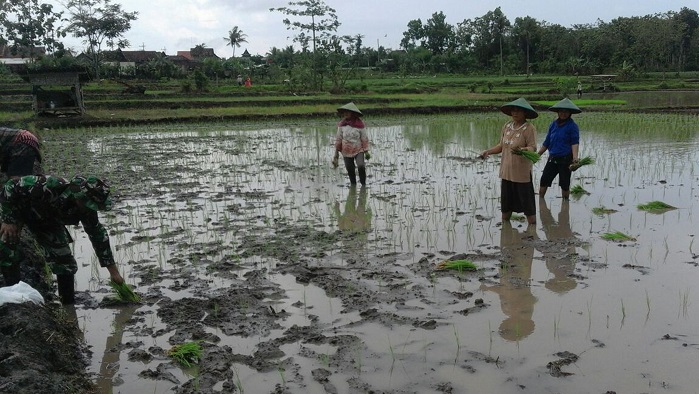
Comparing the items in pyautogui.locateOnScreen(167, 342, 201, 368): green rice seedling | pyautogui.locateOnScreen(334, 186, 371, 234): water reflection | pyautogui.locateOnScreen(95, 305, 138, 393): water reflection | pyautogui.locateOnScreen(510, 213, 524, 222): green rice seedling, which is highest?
pyautogui.locateOnScreen(334, 186, 371, 234): water reflection

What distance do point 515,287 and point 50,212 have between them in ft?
9.95

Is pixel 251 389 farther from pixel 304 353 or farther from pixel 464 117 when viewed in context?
pixel 464 117

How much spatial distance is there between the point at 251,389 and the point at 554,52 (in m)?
53.4

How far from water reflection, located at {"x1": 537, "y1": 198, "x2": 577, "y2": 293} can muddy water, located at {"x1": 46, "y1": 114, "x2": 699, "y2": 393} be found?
1.0 inches

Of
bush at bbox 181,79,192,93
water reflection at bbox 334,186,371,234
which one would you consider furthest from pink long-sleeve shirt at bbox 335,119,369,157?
bush at bbox 181,79,192,93

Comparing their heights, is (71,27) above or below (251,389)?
above

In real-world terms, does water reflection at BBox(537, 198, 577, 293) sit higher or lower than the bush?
lower

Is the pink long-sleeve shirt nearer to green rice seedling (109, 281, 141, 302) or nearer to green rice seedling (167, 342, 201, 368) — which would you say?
green rice seedling (109, 281, 141, 302)

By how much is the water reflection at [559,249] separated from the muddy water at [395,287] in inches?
1.0

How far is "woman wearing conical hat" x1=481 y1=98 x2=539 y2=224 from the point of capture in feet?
18.0

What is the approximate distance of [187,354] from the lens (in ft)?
9.86

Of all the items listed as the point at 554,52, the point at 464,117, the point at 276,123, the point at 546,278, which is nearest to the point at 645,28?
the point at 554,52

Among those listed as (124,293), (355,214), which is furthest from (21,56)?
(124,293)

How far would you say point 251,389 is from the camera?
276cm
